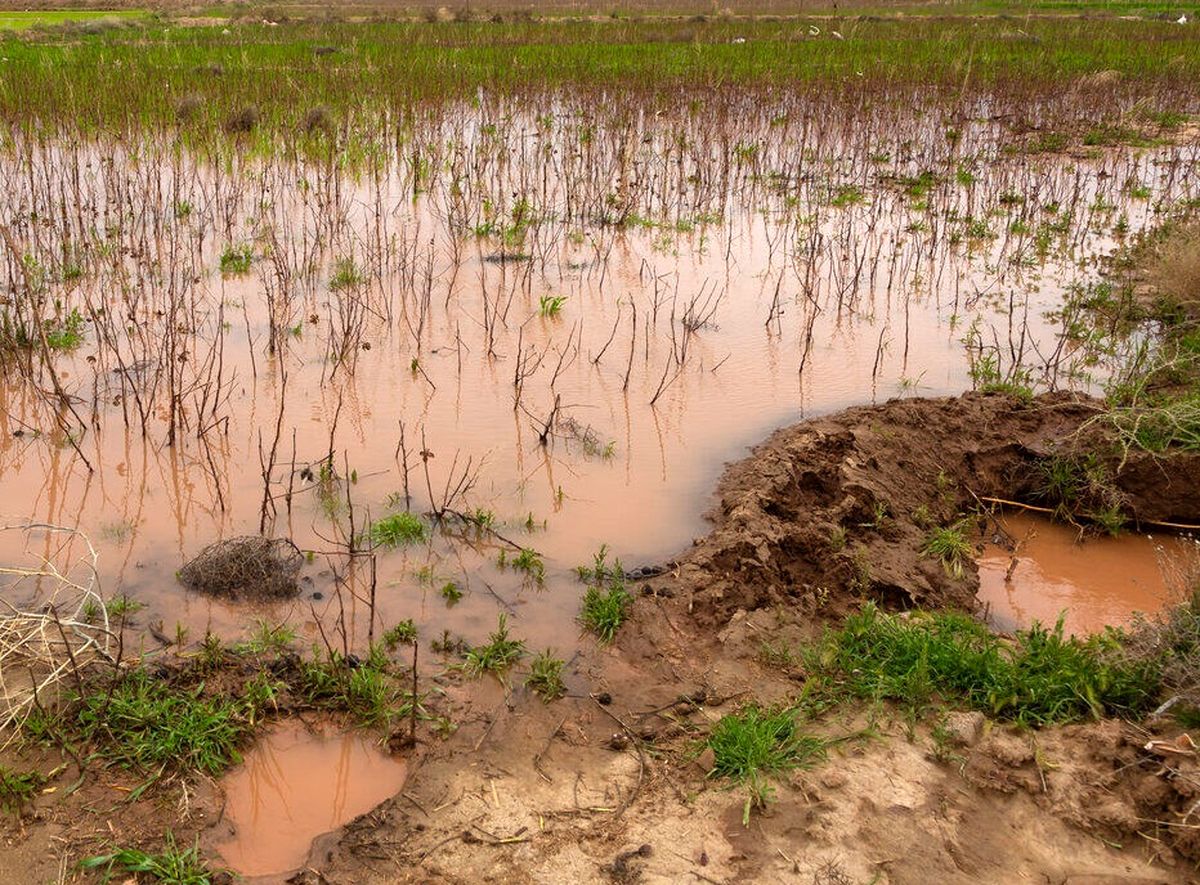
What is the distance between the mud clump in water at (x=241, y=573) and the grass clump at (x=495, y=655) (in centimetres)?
93

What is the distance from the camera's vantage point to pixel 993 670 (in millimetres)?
3568

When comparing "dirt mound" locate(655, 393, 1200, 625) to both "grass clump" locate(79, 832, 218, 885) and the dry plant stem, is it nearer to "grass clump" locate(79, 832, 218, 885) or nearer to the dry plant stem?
"grass clump" locate(79, 832, 218, 885)

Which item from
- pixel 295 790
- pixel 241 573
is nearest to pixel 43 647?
pixel 241 573

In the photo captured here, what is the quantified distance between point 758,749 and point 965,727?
73cm

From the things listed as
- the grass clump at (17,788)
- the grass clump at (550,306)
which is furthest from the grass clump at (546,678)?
the grass clump at (550,306)

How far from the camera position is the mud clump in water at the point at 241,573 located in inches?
168

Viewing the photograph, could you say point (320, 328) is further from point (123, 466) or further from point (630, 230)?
point (630, 230)

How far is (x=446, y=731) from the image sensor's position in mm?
3502

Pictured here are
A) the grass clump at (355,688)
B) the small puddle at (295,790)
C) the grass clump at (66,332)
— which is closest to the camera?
the small puddle at (295,790)

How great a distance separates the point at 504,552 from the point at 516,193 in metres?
5.71

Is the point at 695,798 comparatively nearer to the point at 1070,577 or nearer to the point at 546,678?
the point at 546,678

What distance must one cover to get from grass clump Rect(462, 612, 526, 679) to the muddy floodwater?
180 mm

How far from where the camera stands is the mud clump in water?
14.0ft

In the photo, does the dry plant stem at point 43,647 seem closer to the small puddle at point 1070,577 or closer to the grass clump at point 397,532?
the grass clump at point 397,532
